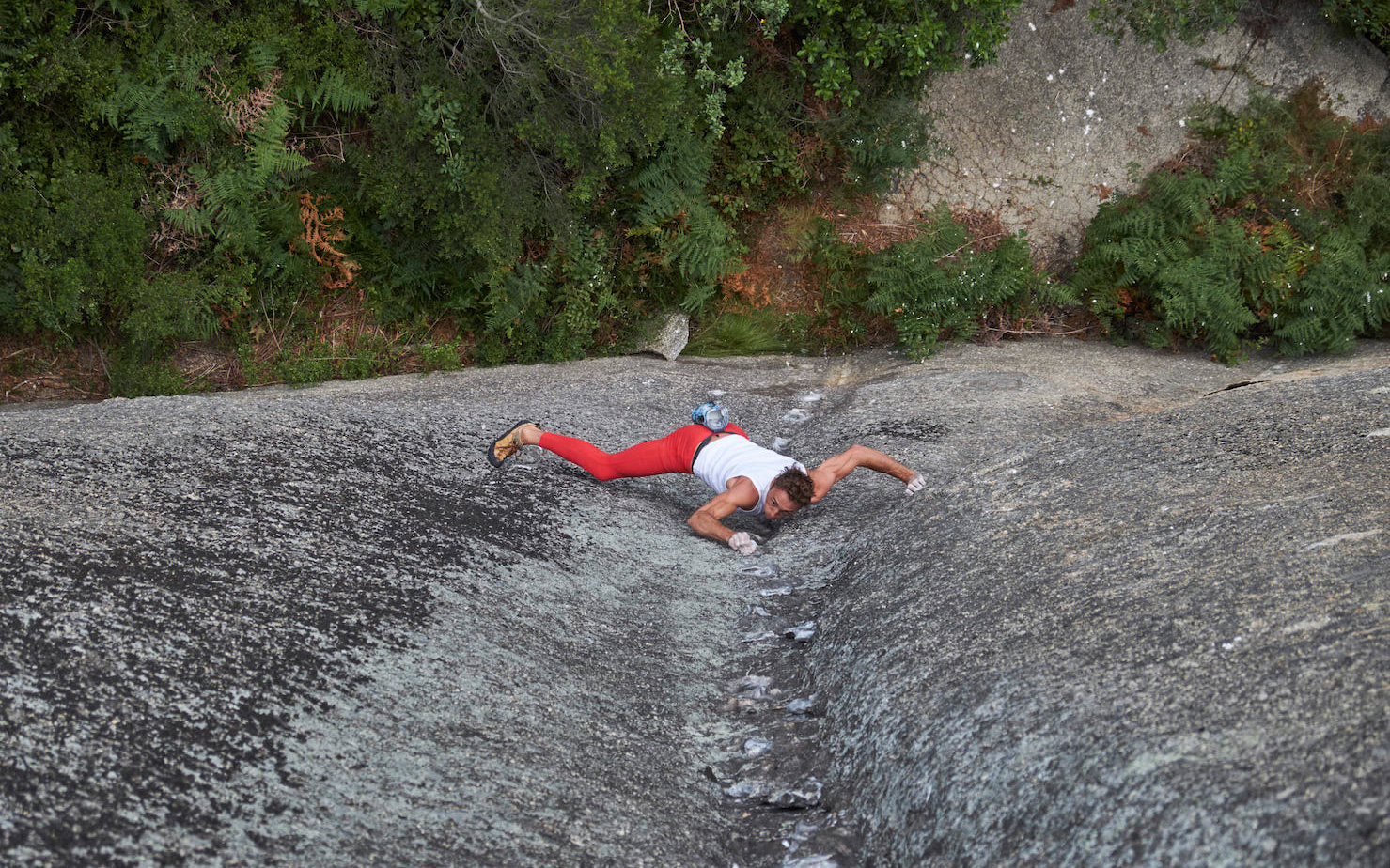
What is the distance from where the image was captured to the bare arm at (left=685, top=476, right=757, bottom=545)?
611cm

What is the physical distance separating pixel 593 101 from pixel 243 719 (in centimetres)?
636

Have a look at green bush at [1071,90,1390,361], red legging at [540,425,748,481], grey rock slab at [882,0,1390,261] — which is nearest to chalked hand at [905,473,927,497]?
red legging at [540,425,748,481]

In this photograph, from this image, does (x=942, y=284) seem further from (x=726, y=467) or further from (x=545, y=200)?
(x=726, y=467)

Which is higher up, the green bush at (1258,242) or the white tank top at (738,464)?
the green bush at (1258,242)

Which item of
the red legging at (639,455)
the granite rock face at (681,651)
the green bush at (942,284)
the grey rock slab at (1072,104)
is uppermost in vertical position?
the grey rock slab at (1072,104)

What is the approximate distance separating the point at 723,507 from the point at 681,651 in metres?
1.22

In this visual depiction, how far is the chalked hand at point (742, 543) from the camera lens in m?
6.07

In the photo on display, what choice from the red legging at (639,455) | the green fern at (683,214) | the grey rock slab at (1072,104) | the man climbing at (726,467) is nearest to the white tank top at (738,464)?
the man climbing at (726,467)

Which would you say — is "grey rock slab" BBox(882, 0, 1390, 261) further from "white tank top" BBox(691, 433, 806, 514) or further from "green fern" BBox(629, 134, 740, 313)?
"white tank top" BBox(691, 433, 806, 514)

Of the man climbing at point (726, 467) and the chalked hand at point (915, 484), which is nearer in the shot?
the man climbing at point (726, 467)

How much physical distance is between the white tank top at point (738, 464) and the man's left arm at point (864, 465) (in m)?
0.19

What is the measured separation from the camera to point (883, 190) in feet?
36.2

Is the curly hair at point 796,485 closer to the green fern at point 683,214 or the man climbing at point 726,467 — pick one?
the man climbing at point 726,467

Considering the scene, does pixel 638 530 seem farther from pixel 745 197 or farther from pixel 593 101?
pixel 745 197
